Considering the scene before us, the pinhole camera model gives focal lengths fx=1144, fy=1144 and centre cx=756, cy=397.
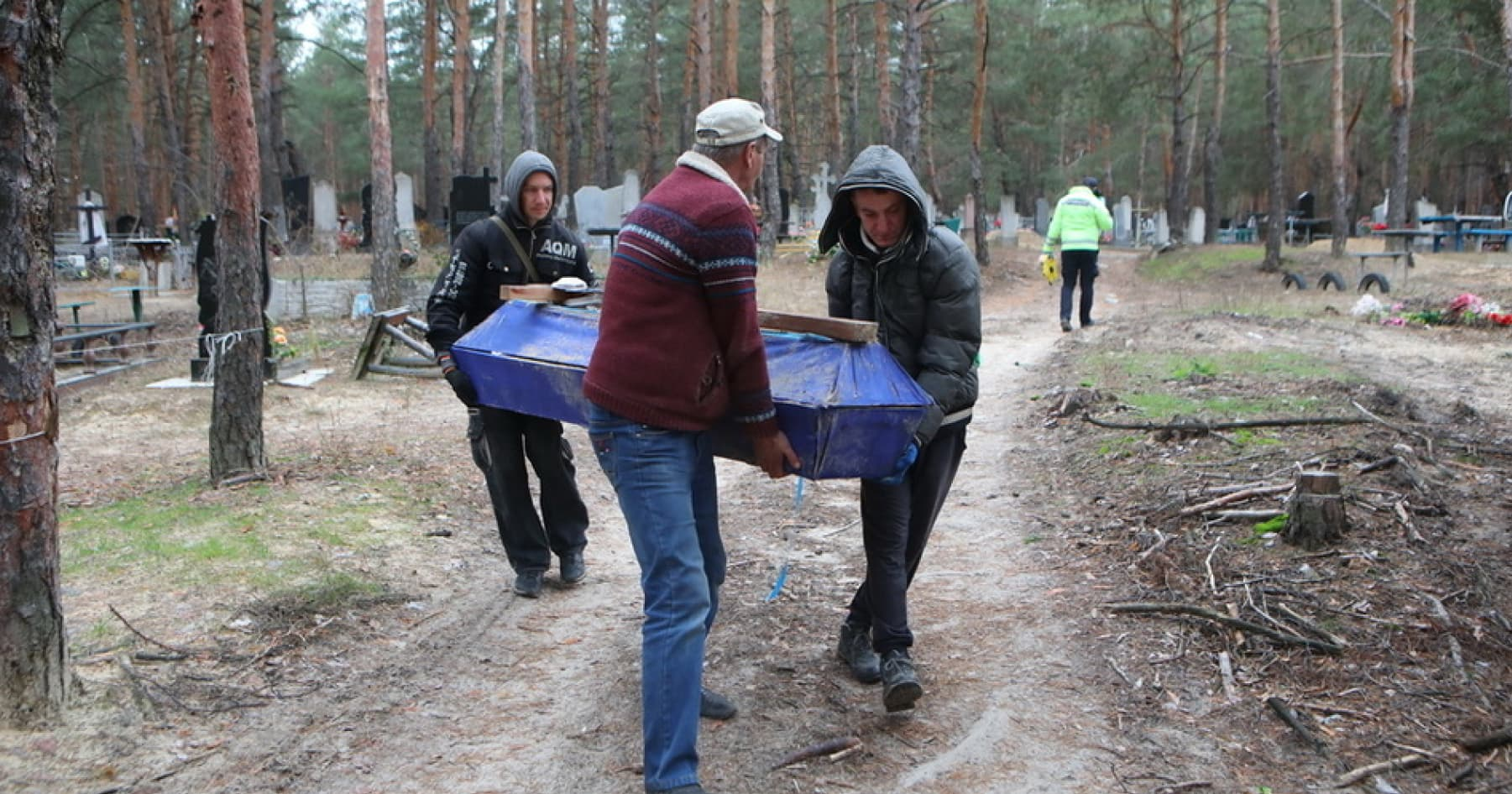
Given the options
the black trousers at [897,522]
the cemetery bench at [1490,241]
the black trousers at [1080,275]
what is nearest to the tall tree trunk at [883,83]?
the black trousers at [1080,275]

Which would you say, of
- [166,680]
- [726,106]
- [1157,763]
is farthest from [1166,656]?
[166,680]

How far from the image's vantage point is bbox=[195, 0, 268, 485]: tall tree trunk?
6859 millimetres

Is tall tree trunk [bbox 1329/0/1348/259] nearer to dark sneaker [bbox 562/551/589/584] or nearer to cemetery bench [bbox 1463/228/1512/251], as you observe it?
cemetery bench [bbox 1463/228/1512/251]

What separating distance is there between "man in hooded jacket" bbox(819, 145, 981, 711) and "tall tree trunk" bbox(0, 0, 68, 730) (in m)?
2.54

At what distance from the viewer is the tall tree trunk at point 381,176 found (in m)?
16.8

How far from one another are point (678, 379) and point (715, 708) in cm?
136

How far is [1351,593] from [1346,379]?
16.2 ft

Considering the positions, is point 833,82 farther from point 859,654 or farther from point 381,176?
point 859,654

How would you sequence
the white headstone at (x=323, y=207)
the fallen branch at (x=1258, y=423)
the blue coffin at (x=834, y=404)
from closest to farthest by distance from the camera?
the blue coffin at (x=834, y=404), the fallen branch at (x=1258, y=423), the white headstone at (x=323, y=207)

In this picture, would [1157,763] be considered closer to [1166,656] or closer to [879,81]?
[1166,656]

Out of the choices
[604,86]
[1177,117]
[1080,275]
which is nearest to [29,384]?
[1080,275]

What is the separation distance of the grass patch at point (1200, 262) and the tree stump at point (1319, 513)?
2173 cm

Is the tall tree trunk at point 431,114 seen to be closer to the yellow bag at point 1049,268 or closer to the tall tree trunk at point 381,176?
the tall tree trunk at point 381,176

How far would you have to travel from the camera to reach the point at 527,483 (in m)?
5.16
